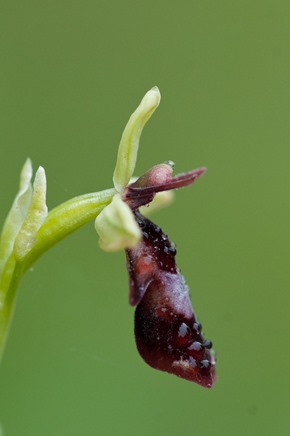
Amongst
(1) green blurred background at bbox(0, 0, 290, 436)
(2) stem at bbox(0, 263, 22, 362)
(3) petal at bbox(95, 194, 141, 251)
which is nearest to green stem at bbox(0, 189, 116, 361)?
(2) stem at bbox(0, 263, 22, 362)

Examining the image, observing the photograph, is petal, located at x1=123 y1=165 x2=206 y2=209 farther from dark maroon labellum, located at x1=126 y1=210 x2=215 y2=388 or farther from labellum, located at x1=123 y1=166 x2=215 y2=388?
dark maroon labellum, located at x1=126 y1=210 x2=215 y2=388

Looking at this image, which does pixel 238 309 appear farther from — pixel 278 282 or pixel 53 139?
pixel 53 139

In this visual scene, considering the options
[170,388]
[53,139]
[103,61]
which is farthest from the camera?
[103,61]

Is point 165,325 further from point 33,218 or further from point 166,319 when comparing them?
point 33,218

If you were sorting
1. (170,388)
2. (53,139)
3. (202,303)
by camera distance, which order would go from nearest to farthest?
(170,388), (202,303), (53,139)

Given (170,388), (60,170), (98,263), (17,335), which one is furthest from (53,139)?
(170,388)

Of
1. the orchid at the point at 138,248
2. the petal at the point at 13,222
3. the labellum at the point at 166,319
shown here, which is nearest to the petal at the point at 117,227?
the orchid at the point at 138,248

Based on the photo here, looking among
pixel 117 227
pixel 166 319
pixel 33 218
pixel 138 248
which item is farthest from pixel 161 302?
pixel 33 218
